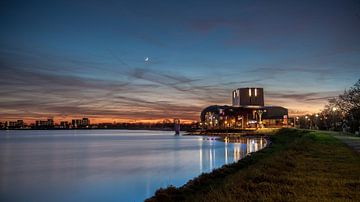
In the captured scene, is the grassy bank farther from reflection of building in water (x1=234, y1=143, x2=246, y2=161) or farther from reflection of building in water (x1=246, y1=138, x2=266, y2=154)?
reflection of building in water (x1=246, y1=138, x2=266, y2=154)

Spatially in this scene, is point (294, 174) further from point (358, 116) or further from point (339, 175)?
point (358, 116)

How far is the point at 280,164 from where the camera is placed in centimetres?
2105

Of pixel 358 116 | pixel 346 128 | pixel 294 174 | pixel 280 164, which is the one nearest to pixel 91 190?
pixel 280 164

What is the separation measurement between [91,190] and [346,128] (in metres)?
Answer: 66.5

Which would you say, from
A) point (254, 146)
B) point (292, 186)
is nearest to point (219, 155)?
point (254, 146)

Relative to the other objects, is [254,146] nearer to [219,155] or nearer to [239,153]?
[239,153]

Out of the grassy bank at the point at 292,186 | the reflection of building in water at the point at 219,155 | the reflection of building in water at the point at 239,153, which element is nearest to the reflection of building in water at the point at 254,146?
the reflection of building in water at the point at 219,155

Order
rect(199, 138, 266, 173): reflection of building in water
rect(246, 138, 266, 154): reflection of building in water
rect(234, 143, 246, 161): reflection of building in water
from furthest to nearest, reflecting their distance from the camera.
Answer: rect(246, 138, 266, 154): reflection of building in water, rect(234, 143, 246, 161): reflection of building in water, rect(199, 138, 266, 173): reflection of building in water

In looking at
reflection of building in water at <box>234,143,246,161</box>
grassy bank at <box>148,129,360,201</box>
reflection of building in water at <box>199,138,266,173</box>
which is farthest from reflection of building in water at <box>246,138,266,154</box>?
grassy bank at <box>148,129,360,201</box>

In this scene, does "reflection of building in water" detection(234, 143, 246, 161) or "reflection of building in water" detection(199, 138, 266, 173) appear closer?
"reflection of building in water" detection(199, 138, 266, 173)

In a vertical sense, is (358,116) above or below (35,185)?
above

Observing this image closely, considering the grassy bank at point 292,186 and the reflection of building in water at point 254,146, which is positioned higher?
the grassy bank at point 292,186

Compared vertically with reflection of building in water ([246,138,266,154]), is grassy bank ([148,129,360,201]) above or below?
above

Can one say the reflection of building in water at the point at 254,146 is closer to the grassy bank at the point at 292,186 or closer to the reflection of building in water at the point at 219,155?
the reflection of building in water at the point at 219,155
